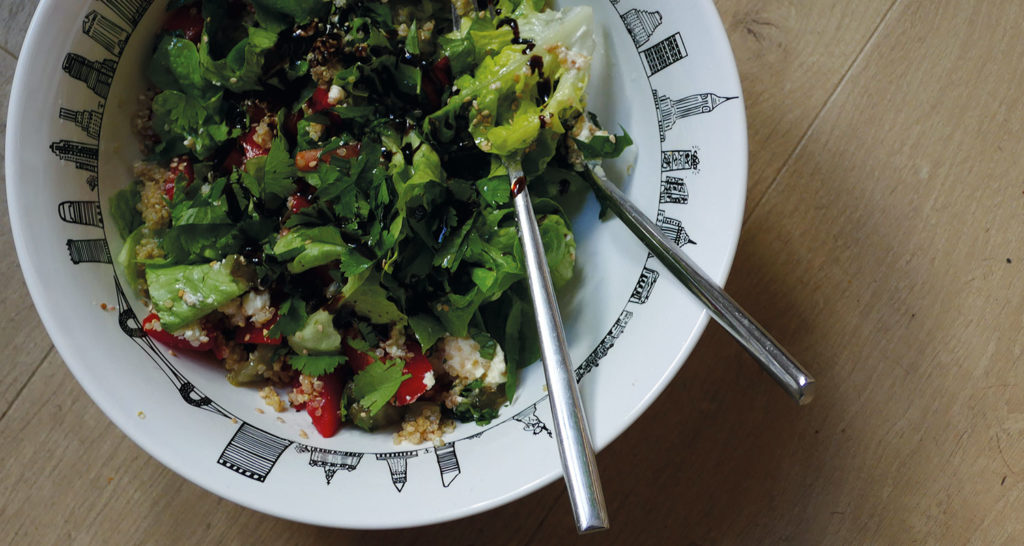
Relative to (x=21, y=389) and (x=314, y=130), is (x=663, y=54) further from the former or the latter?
(x=21, y=389)

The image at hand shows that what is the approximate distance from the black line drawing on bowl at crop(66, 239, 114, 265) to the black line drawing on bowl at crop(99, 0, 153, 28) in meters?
0.34

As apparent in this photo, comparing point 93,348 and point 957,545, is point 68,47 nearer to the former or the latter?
point 93,348

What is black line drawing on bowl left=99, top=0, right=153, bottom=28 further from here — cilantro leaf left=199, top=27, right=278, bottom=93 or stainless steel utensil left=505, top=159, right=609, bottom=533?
stainless steel utensil left=505, top=159, right=609, bottom=533

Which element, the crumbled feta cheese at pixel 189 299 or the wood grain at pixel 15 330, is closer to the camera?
the crumbled feta cheese at pixel 189 299

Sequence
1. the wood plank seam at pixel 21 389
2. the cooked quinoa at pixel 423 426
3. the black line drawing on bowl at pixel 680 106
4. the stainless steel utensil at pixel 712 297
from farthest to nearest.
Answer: the wood plank seam at pixel 21 389
the cooked quinoa at pixel 423 426
the black line drawing on bowl at pixel 680 106
the stainless steel utensil at pixel 712 297

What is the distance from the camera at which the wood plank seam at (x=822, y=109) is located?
1332mm

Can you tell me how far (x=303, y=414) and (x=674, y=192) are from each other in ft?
2.26

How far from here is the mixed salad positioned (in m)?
1.05

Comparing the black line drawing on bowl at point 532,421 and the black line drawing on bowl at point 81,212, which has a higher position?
the black line drawing on bowl at point 81,212


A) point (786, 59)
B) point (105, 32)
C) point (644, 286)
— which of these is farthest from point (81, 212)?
point (786, 59)

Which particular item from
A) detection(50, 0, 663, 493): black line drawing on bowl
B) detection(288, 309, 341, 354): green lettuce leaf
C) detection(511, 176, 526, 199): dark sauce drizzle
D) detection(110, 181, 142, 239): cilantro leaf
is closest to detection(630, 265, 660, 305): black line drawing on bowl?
detection(50, 0, 663, 493): black line drawing on bowl

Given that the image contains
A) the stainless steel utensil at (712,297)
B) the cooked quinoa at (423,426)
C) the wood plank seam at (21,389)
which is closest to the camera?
the stainless steel utensil at (712,297)

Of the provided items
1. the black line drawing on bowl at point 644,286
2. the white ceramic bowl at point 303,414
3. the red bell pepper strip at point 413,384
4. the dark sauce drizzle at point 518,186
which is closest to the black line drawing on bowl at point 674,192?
the white ceramic bowl at point 303,414

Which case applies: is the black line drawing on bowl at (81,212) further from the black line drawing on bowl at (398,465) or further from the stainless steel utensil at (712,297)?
the stainless steel utensil at (712,297)
